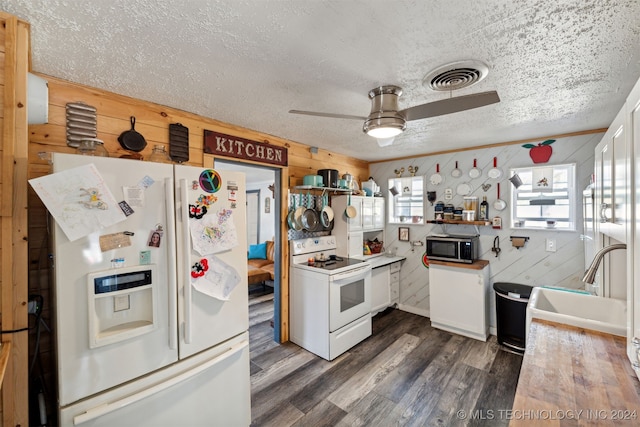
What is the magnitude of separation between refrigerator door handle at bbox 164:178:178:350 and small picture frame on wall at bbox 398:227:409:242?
3.31 m

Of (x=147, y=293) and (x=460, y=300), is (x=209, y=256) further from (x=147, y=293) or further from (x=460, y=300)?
(x=460, y=300)

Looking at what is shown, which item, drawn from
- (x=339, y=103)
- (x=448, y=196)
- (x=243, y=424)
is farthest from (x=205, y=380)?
(x=448, y=196)

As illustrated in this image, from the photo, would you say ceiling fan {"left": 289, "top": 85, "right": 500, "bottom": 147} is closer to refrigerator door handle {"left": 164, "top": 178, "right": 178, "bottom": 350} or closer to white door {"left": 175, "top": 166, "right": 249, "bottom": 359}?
white door {"left": 175, "top": 166, "right": 249, "bottom": 359}

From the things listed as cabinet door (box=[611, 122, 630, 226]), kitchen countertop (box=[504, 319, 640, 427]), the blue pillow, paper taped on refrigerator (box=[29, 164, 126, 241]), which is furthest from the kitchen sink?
the blue pillow

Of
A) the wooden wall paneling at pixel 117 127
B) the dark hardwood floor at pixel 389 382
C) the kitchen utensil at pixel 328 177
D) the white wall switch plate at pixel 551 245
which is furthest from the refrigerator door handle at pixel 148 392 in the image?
the white wall switch plate at pixel 551 245

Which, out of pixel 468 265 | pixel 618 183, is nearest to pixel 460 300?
pixel 468 265

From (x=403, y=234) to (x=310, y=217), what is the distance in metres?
1.61

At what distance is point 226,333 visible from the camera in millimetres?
1708

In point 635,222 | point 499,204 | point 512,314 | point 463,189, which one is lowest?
point 512,314

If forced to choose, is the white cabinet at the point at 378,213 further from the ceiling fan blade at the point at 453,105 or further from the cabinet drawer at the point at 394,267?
the ceiling fan blade at the point at 453,105

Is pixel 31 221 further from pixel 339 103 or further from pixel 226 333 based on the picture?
pixel 339 103

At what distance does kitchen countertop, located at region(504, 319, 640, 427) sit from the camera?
0.92m

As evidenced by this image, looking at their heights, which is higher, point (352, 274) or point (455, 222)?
point (455, 222)

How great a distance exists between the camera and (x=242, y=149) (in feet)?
8.54
